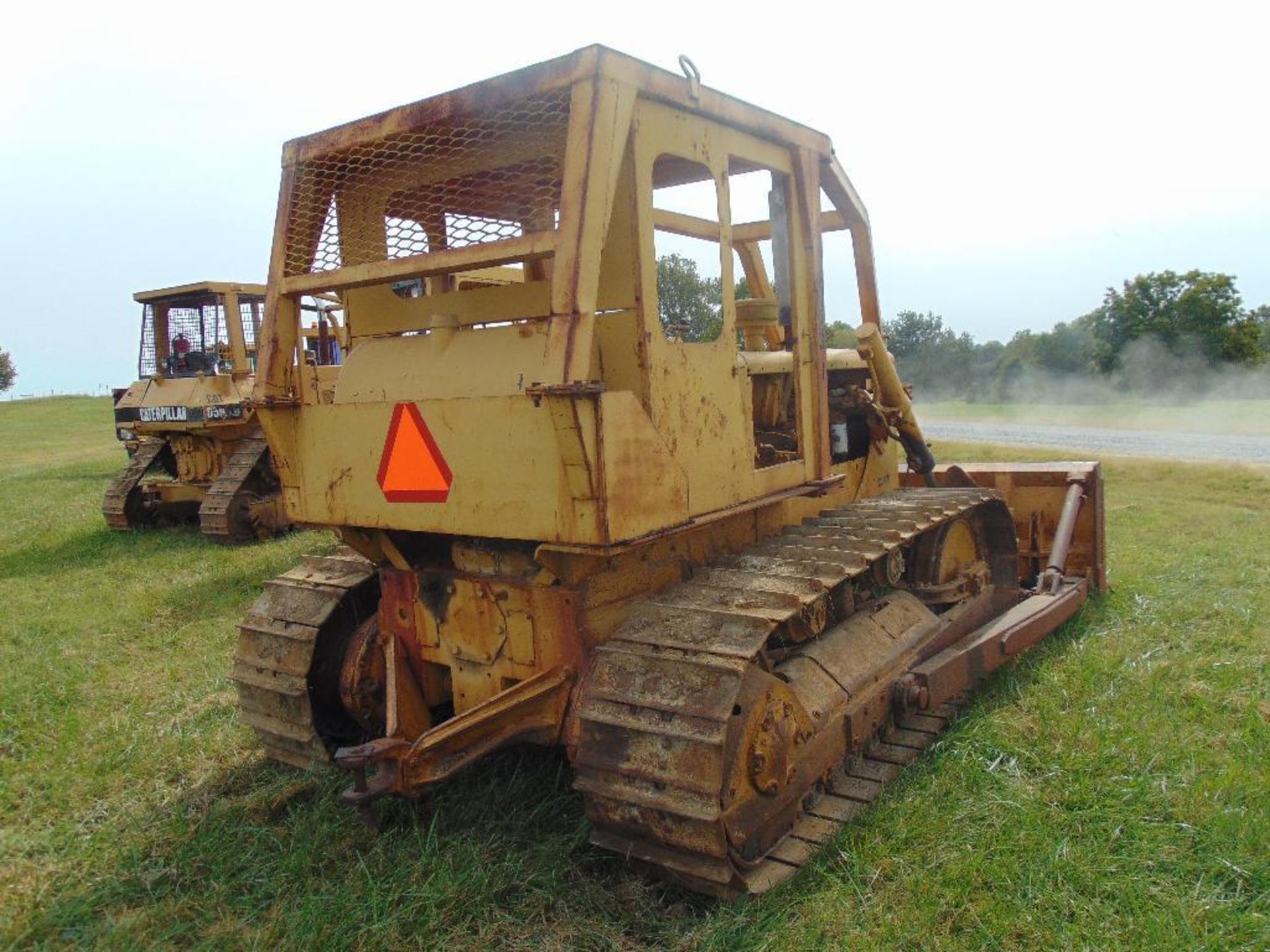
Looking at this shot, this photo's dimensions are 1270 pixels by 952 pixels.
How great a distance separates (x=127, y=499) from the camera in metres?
12.2

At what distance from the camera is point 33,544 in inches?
452

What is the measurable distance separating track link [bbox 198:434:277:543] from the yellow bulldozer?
684 centimetres

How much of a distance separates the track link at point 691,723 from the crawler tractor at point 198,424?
8777 mm

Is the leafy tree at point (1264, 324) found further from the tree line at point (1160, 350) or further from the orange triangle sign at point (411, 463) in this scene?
the orange triangle sign at point (411, 463)

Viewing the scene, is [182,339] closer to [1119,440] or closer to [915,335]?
[1119,440]

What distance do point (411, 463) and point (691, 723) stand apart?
1.33m

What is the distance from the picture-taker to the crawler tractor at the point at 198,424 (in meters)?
11.4

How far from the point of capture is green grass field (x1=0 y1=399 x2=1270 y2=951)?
316 cm

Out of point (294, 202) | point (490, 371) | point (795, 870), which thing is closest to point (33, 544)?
point (294, 202)

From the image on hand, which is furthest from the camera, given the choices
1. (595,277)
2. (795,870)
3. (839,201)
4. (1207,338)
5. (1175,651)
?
(1207,338)

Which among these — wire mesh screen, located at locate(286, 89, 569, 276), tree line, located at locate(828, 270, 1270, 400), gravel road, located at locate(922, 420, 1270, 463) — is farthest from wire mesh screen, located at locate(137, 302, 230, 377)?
tree line, located at locate(828, 270, 1270, 400)

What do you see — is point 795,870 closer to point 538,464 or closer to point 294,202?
point 538,464

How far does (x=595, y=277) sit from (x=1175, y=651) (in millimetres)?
4266

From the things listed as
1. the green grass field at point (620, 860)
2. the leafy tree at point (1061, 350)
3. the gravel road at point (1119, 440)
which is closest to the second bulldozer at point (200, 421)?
the green grass field at point (620, 860)
